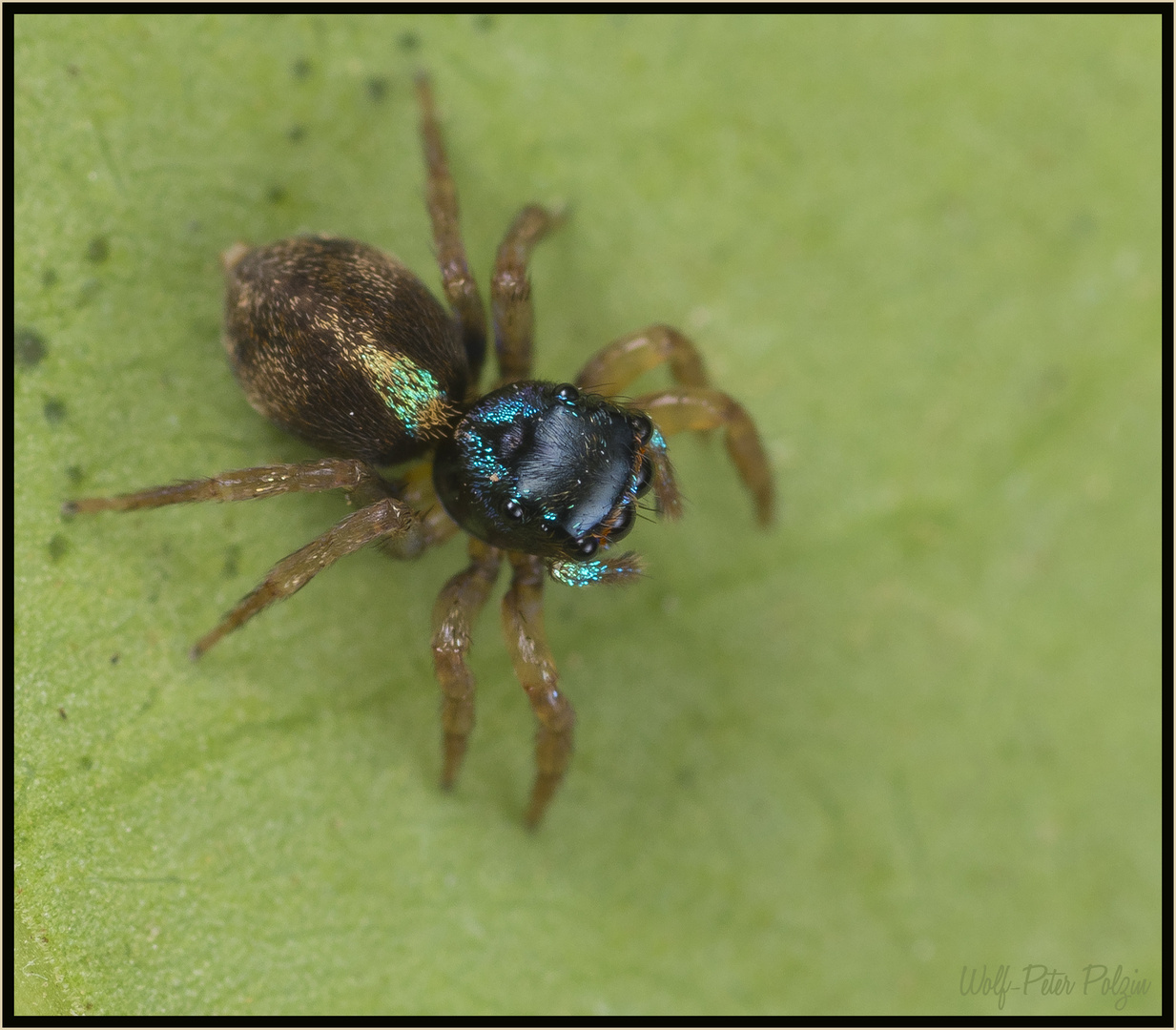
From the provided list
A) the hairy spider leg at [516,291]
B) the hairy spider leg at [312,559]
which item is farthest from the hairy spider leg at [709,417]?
the hairy spider leg at [312,559]

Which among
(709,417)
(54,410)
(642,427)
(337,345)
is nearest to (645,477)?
(642,427)

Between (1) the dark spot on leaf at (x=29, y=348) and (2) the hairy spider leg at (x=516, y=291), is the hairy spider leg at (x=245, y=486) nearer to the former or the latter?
(1) the dark spot on leaf at (x=29, y=348)

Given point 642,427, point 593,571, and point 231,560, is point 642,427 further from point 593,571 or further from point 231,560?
point 231,560

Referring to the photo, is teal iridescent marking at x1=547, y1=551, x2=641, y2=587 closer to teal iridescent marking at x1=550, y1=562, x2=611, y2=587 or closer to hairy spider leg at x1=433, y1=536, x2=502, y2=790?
teal iridescent marking at x1=550, y1=562, x2=611, y2=587

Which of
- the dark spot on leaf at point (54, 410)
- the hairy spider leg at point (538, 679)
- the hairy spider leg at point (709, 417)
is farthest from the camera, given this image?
the hairy spider leg at point (709, 417)

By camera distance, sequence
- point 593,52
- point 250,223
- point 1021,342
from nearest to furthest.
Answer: point 250,223 → point 593,52 → point 1021,342

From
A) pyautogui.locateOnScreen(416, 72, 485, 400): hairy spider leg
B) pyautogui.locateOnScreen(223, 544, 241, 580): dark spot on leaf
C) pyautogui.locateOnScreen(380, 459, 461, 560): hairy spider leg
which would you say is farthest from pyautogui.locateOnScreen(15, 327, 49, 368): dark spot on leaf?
pyautogui.locateOnScreen(416, 72, 485, 400): hairy spider leg

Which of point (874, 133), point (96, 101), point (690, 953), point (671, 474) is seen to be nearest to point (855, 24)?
point (874, 133)

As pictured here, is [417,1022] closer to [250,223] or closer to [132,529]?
[132,529]
